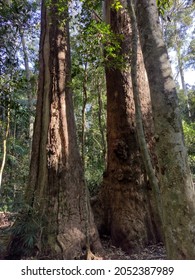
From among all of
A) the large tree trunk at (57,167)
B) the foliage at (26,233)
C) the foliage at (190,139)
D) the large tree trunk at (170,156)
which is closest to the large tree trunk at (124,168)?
the large tree trunk at (57,167)

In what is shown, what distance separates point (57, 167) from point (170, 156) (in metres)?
2.50

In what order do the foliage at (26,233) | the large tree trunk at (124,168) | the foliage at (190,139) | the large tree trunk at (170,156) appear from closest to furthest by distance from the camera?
1. the large tree trunk at (170,156)
2. the foliage at (26,233)
3. the large tree trunk at (124,168)
4. the foliage at (190,139)

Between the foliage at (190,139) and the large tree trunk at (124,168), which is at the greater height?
the foliage at (190,139)

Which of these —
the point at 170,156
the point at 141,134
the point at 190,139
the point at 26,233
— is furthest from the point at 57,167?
the point at 190,139

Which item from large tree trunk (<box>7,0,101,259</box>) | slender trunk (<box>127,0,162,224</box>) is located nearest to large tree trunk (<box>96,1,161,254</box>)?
large tree trunk (<box>7,0,101,259</box>)

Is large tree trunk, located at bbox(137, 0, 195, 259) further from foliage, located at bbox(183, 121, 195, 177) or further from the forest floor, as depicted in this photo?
foliage, located at bbox(183, 121, 195, 177)

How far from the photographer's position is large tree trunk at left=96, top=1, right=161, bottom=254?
512 cm

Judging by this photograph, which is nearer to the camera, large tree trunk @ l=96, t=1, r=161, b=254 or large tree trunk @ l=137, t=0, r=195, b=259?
large tree trunk @ l=137, t=0, r=195, b=259

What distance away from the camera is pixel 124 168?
5.39 metres

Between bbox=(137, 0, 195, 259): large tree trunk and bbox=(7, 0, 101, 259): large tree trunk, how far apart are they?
2203mm

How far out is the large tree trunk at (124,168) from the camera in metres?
5.12

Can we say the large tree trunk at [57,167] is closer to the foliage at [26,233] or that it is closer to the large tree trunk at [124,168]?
the foliage at [26,233]

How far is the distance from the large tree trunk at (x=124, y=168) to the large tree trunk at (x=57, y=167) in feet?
2.33

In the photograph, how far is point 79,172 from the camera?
4863 mm
